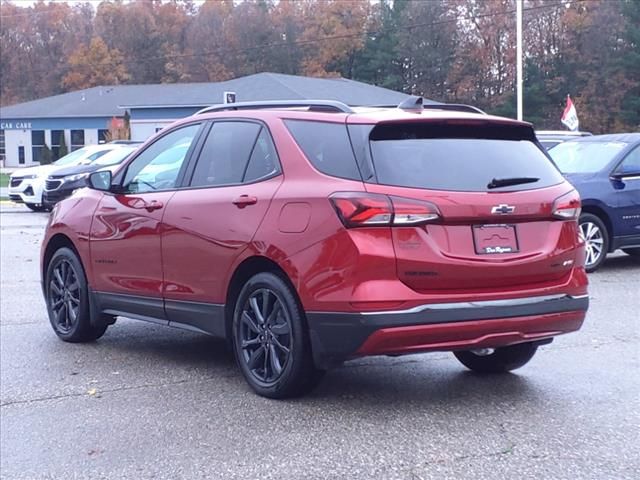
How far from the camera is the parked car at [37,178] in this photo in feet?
81.4

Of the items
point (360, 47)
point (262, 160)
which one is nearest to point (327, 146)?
point (262, 160)

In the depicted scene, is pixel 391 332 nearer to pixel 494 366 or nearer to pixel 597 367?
pixel 494 366

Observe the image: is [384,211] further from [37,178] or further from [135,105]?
[135,105]

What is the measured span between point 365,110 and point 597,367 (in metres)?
2.53

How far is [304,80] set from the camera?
53406 millimetres

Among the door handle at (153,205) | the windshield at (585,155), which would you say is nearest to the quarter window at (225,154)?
the door handle at (153,205)

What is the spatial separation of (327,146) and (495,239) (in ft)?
3.68

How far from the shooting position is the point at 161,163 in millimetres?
7332

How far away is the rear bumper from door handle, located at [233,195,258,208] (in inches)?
35.1

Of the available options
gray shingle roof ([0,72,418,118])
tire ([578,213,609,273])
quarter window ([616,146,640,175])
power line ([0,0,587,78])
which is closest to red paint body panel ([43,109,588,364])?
tire ([578,213,609,273])

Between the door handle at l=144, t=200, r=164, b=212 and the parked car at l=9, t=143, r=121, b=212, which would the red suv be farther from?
the parked car at l=9, t=143, r=121, b=212

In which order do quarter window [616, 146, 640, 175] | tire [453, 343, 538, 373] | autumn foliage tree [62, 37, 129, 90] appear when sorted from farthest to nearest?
autumn foliage tree [62, 37, 129, 90] → quarter window [616, 146, 640, 175] → tire [453, 343, 538, 373]

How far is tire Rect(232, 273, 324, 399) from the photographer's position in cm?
571

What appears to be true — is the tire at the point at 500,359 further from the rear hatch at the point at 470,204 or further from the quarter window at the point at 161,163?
the quarter window at the point at 161,163
